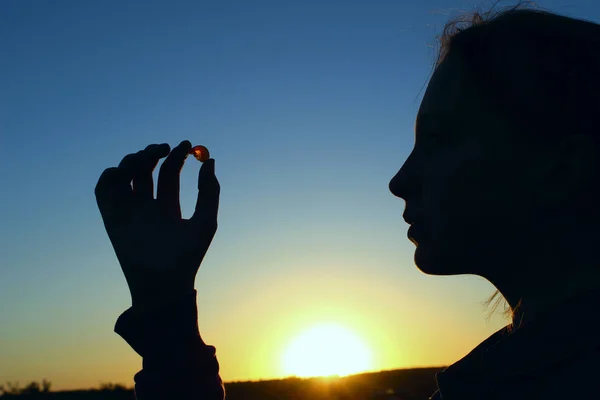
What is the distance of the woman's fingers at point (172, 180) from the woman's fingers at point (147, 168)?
3cm

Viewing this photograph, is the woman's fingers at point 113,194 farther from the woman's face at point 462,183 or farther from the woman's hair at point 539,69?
the woman's hair at point 539,69

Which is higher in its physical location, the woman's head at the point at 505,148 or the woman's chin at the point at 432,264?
the woman's head at the point at 505,148

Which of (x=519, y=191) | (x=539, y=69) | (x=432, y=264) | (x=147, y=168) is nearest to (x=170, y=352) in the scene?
(x=147, y=168)

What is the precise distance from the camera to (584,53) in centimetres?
158

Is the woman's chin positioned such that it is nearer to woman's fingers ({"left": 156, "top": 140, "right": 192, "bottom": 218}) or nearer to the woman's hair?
the woman's hair

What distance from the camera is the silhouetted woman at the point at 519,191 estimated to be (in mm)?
1282

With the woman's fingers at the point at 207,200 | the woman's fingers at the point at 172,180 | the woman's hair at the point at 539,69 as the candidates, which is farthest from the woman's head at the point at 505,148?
the woman's fingers at the point at 172,180

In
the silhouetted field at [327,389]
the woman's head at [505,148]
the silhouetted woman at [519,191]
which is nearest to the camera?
the silhouetted woman at [519,191]

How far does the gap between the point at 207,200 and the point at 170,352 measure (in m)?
0.51

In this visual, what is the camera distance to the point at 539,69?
1.55 meters

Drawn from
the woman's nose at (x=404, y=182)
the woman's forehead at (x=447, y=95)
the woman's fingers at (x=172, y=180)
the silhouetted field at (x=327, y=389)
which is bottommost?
the woman's nose at (x=404, y=182)

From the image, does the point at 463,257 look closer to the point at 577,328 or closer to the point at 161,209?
the point at 577,328

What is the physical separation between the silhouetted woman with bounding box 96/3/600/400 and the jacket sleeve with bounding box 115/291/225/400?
76cm

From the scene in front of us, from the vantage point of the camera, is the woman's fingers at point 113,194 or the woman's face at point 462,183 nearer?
the woman's face at point 462,183
